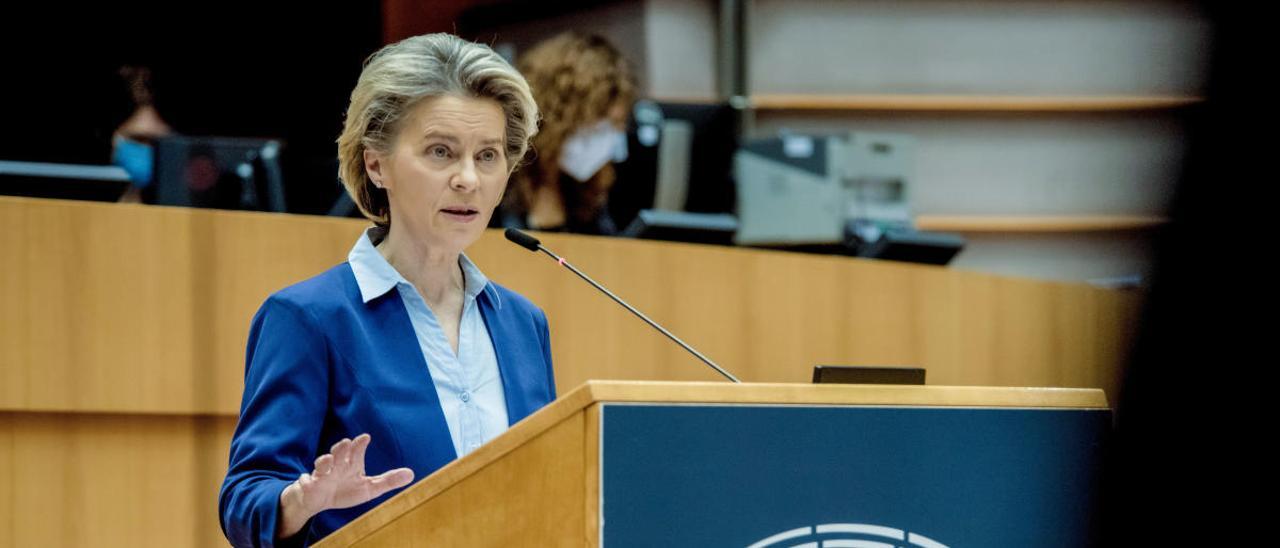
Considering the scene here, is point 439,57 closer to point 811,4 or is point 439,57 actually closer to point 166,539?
point 166,539

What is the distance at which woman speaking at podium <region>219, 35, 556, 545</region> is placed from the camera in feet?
4.66

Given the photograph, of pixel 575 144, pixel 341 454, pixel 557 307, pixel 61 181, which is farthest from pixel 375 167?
pixel 575 144

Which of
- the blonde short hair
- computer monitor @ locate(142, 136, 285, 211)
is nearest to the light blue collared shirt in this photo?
the blonde short hair

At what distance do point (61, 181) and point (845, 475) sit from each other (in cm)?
168

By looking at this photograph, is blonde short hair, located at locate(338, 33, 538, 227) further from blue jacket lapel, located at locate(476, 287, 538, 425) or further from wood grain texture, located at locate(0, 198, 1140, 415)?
wood grain texture, located at locate(0, 198, 1140, 415)

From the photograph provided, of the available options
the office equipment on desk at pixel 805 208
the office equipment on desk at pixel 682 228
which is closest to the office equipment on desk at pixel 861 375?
the office equipment on desk at pixel 682 228

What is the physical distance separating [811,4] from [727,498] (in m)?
5.20

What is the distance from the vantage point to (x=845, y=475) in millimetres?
1292

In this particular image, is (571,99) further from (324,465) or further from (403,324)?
(324,465)

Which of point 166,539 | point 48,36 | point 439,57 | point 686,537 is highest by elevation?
point 48,36

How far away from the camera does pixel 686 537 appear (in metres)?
1.24

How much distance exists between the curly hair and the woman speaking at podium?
2.33 meters

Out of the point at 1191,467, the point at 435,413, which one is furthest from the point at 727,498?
the point at 1191,467

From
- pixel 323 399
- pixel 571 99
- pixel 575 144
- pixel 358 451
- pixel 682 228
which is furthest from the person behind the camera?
pixel 571 99
